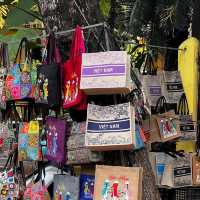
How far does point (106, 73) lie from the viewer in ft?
14.4

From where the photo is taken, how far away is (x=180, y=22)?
7234 millimetres

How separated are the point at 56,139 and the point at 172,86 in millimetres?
1858

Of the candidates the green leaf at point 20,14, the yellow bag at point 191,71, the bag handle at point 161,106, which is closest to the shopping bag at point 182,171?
the bag handle at point 161,106

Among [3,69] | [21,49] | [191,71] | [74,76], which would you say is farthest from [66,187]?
[191,71]

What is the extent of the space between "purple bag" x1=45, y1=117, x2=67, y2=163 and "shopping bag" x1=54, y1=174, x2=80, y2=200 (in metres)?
0.17

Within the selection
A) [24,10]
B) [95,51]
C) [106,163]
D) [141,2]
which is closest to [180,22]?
[141,2]

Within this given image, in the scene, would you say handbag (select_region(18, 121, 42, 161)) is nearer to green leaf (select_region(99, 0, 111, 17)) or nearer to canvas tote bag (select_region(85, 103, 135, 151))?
canvas tote bag (select_region(85, 103, 135, 151))

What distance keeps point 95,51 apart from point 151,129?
3.78 feet

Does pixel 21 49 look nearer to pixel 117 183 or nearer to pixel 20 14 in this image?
pixel 20 14

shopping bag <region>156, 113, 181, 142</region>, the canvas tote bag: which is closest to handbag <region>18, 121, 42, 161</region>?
the canvas tote bag

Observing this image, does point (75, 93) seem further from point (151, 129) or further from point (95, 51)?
point (151, 129)

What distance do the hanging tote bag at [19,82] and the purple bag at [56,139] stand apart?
35cm

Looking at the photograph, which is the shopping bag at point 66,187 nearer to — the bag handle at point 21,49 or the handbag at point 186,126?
the bag handle at point 21,49

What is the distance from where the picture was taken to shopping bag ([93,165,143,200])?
4.37 metres
